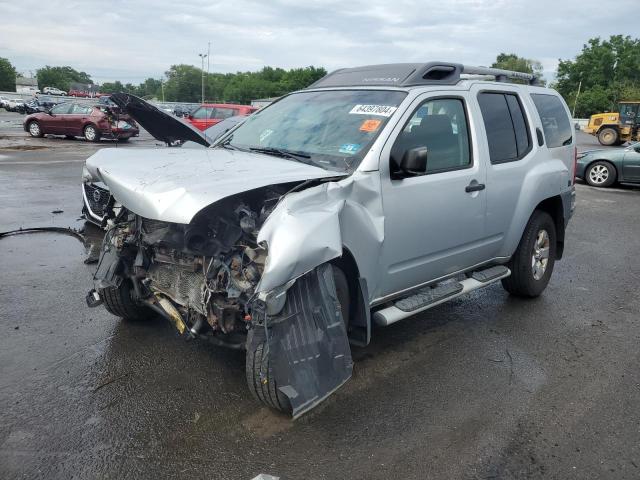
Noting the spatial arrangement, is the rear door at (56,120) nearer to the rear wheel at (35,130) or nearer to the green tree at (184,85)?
the rear wheel at (35,130)

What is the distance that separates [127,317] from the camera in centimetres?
425

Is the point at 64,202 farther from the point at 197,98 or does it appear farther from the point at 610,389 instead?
the point at 197,98

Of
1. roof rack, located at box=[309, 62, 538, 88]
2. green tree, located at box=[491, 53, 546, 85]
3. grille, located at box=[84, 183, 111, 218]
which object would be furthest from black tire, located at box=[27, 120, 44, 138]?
green tree, located at box=[491, 53, 546, 85]

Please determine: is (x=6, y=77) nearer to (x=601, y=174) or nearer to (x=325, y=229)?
(x=601, y=174)

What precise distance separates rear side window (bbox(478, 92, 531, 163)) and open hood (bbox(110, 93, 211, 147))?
2.52 metres

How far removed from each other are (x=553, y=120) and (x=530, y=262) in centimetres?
152

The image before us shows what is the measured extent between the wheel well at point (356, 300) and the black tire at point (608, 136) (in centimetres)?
3093

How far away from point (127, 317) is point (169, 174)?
1.60m

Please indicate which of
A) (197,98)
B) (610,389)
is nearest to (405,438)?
(610,389)

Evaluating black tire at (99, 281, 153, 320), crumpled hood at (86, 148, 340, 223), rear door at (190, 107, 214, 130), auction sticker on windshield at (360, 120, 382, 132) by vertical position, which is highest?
auction sticker on windshield at (360, 120, 382, 132)

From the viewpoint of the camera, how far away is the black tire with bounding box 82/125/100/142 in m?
20.9

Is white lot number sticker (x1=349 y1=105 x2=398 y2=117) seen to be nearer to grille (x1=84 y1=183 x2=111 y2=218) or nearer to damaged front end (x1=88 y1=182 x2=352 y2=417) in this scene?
damaged front end (x1=88 y1=182 x2=352 y2=417)

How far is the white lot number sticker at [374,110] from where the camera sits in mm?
3805

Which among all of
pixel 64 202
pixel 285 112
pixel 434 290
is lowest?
pixel 64 202
